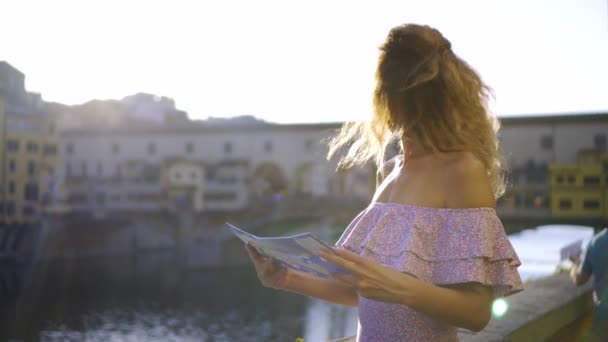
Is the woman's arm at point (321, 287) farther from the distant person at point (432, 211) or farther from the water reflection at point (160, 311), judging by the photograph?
the water reflection at point (160, 311)

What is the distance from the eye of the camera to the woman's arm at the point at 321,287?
1525mm

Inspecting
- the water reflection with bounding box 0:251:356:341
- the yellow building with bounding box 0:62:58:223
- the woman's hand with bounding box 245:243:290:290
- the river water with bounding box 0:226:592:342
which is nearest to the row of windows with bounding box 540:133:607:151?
the river water with bounding box 0:226:592:342

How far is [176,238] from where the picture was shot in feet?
128

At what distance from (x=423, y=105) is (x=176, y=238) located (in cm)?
3853

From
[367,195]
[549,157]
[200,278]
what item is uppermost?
[549,157]

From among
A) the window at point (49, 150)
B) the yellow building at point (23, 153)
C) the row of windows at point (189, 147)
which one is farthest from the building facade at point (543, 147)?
the window at point (49, 150)

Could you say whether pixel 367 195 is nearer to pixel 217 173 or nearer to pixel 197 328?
pixel 217 173

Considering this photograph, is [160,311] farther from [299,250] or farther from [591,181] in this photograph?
[299,250]

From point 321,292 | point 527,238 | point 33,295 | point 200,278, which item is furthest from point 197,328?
point 527,238

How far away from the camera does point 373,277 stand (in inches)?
42.9

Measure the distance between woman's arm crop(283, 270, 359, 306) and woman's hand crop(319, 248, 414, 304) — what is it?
0.42m

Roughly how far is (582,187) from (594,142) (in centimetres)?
210

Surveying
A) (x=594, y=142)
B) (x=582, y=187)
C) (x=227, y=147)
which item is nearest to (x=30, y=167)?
(x=227, y=147)

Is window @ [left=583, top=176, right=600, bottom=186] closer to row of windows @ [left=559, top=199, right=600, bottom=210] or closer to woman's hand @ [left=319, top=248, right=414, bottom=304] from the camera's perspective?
row of windows @ [left=559, top=199, right=600, bottom=210]
